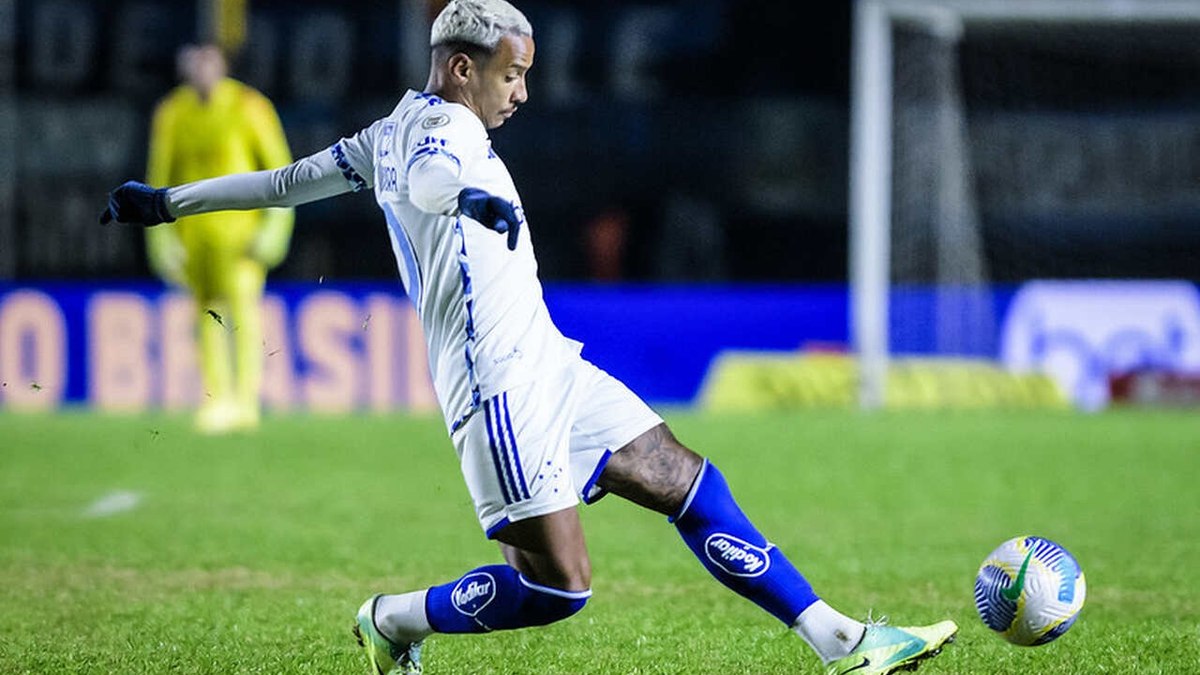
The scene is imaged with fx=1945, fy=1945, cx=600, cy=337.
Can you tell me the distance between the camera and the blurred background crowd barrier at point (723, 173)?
19109 mm

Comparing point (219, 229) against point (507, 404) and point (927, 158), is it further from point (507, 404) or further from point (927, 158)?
point (507, 404)

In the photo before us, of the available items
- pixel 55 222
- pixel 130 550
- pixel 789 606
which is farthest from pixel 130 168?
pixel 789 606

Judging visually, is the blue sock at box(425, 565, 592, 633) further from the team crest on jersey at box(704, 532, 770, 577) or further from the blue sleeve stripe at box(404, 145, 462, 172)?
the blue sleeve stripe at box(404, 145, 462, 172)

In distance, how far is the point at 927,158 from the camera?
21.6 metres

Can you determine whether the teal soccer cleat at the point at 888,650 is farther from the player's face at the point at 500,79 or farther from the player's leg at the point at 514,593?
the player's face at the point at 500,79

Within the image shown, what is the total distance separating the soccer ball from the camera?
5.39m

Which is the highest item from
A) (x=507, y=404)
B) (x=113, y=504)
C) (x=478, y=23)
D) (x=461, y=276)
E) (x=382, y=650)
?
(x=478, y=23)

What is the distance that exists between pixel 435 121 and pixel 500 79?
279 mm

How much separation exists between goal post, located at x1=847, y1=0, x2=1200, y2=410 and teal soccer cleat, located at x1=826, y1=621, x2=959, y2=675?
13227mm

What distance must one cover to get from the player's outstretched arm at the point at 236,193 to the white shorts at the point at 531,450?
845 millimetres

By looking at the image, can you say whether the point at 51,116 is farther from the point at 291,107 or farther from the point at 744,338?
the point at 744,338

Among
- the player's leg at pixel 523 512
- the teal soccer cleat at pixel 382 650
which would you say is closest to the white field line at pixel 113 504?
the teal soccer cleat at pixel 382 650

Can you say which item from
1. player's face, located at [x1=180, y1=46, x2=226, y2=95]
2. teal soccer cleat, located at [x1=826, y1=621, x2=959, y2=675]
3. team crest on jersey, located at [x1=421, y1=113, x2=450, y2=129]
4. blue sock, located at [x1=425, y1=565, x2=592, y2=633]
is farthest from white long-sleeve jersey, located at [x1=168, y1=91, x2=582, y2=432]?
player's face, located at [x1=180, y1=46, x2=226, y2=95]

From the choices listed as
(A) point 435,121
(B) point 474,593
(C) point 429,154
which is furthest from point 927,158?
(C) point 429,154
